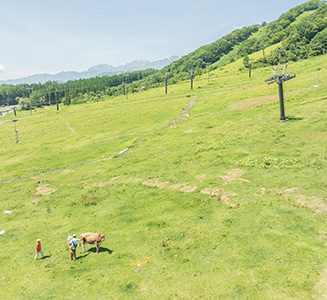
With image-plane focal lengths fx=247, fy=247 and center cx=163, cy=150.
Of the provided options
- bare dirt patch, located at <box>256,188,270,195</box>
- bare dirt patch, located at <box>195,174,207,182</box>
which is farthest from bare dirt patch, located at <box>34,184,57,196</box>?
bare dirt patch, located at <box>256,188,270,195</box>

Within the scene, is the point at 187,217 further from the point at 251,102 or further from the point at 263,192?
the point at 251,102

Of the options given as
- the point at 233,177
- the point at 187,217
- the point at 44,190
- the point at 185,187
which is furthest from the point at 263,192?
the point at 44,190

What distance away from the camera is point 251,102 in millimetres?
93312

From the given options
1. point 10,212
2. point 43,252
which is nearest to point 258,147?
point 43,252

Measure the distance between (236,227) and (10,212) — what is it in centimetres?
3744

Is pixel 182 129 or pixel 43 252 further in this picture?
pixel 182 129

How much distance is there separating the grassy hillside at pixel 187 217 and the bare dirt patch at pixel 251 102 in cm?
1792

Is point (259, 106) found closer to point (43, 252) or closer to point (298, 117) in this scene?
point (298, 117)

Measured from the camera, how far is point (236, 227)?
25.7 m

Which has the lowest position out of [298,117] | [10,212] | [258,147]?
[10,212]

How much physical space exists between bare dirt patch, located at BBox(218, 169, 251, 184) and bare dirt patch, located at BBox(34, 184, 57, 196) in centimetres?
3421

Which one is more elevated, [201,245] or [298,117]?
[298,117]

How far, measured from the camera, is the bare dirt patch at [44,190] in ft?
163

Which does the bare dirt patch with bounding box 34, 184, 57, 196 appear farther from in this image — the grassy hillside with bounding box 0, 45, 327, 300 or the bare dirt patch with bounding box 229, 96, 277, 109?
the bare dirt patch with bounding box 229, 96, 277, 109
